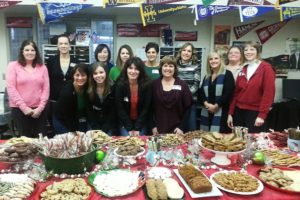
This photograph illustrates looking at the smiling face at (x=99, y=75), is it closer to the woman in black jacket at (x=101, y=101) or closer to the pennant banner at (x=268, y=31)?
the woman in black jacket at (x=101, y=101)

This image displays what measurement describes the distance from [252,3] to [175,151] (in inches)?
110

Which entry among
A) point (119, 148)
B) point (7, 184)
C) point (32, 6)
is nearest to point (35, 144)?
point (7, 184)

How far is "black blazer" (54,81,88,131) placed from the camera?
2809 millimetres

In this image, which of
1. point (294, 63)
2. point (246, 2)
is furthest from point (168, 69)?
point (294, 63)

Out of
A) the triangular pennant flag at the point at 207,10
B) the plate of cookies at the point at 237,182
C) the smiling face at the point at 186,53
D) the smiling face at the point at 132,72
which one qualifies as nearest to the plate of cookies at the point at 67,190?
the plate of cookies at the point at 237,182

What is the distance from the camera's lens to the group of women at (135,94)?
112 inches

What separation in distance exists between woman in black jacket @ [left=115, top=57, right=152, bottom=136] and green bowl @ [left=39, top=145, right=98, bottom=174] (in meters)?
1.11

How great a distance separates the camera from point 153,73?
3.33 meters

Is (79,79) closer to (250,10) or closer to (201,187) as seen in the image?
(201,187)

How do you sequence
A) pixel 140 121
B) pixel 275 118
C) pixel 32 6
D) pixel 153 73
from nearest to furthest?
pixel 140 121
pixel 153 73
pixel 32 6
pixel 275 118

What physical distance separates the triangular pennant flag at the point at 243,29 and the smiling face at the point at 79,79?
2848 mm

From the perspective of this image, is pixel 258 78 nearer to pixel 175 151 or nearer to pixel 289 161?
pixel 289 161

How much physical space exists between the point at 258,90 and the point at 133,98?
1303 millimetres

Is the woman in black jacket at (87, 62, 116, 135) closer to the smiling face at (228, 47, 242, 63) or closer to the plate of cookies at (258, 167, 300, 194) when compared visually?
the smiling face at (228, 47, 242, 63)
